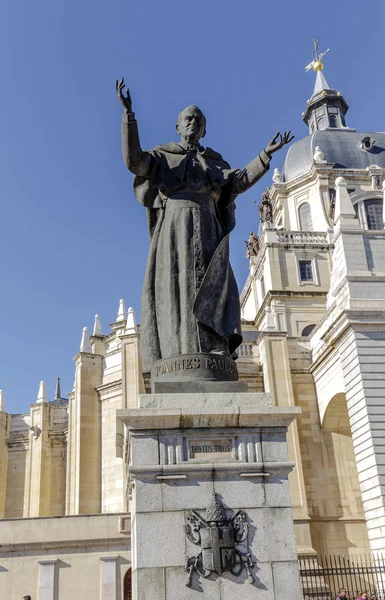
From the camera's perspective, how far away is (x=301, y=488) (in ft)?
83.0

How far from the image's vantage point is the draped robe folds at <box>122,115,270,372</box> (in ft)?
19.4

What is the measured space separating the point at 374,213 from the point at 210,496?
43.5 metres

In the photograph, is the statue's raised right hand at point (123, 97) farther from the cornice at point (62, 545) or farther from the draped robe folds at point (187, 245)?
the cornice at point (62, 545)

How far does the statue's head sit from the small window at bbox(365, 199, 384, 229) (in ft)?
133

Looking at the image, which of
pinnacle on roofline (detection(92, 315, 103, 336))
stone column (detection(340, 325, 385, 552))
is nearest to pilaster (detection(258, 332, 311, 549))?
stone column (detection(340, 325, 385, 552))

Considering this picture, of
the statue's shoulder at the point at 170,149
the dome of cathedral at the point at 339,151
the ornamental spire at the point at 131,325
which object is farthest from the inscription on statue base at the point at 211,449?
the dome of cathedral at the point at 339,151

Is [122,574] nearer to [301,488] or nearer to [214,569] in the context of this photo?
[301,488]

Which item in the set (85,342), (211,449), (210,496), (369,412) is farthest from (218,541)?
(85,342)

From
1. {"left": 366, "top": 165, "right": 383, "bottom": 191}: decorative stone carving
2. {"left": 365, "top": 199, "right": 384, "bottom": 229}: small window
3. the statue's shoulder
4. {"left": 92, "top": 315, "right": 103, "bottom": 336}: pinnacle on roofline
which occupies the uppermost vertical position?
{"left": 366, "top": 165, "right": 383, "bottom": 191}: decorative stone carving

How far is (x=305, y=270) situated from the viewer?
4094 cm

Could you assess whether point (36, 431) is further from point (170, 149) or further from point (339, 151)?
point (170, 149)

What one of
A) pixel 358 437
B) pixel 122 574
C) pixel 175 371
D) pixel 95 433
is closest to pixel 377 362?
pixel 358 437

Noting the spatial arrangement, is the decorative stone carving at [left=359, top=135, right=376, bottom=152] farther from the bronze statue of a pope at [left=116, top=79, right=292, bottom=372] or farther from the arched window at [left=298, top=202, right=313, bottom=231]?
the bronze statue of a pope at [left=116, top=79, right=292, bottom=372]

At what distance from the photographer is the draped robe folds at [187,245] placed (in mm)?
5902
